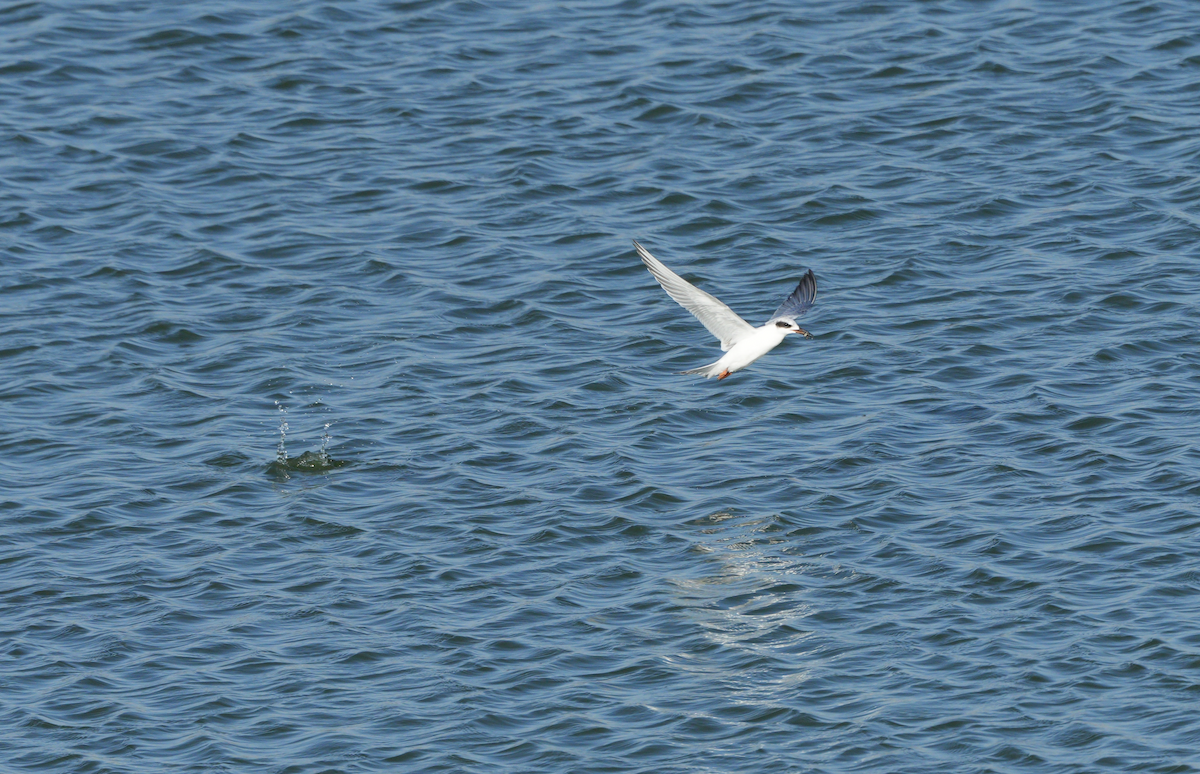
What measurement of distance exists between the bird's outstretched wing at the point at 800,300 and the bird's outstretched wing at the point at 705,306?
438 millimetres

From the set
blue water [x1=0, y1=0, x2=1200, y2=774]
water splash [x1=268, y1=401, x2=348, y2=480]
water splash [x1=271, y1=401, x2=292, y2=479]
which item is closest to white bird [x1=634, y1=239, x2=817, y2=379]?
blue water [x1=0, y1=0, x2=1200, y2=774]

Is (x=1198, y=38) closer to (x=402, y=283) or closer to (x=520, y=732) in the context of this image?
(x=402, y=283)

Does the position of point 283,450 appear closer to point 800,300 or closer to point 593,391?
point 593,391

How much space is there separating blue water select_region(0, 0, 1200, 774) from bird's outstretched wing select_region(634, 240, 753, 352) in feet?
5.40

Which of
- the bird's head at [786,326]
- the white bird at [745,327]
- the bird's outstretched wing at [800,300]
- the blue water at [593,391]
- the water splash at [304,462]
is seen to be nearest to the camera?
the blue water at [593,391]

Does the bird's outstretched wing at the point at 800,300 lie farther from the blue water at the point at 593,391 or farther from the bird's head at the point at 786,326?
the blue water at the point at 593,391

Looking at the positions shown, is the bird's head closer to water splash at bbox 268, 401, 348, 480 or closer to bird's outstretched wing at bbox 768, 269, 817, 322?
bird's outstretched wing at bbox 768, 269, 817, 322

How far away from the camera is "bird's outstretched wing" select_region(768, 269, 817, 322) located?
17.8m

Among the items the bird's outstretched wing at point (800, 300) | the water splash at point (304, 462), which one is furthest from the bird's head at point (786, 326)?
the water splash at point (304, 462)

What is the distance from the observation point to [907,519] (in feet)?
57.4

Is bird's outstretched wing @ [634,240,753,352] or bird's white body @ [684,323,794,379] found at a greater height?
bird's outstretched wing @ [634,240,753,352]

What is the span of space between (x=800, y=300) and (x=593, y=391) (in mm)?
3420

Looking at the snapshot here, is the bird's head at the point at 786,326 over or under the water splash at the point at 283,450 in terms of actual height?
over

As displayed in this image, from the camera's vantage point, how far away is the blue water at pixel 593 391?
1500 centimetres
